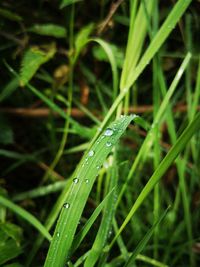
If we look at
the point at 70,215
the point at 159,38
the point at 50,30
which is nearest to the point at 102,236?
the point at 70,215

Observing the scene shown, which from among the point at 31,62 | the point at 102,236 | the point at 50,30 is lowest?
the point at 102,236

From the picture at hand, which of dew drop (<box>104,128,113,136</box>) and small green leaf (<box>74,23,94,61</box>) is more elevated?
small green leaf (<box>74,23,94,61</box>)

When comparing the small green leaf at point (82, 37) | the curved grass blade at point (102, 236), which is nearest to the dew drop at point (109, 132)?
the curved grass blade at point (102, 236)

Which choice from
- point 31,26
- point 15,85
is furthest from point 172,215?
point 31,26

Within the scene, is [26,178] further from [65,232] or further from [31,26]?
[65,232]

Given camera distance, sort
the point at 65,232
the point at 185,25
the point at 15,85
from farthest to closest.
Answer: the point at 185,25
the point at 15,85
the point at 65,232

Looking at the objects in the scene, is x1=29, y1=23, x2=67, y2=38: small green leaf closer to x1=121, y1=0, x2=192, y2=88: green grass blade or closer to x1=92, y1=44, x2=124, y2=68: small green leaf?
x1=92, y1=44, x2=124, y2=68: small green leaf

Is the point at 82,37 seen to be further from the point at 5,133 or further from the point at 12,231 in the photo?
the point at 12,231

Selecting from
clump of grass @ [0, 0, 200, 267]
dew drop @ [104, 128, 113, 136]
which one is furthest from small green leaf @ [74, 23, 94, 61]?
dew drop @ [104, 128, 113, 136]
